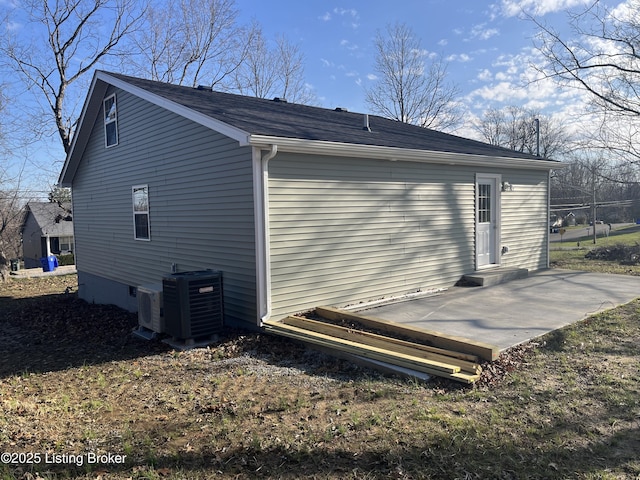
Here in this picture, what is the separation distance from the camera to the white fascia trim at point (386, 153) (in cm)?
632

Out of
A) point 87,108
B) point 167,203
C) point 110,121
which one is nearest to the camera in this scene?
point 167,203

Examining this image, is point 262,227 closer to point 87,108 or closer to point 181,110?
point 181,110

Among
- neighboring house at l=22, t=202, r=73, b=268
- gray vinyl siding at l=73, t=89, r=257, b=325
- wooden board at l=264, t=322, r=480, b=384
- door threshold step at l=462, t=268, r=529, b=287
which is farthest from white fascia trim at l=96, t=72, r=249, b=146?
neighboring house at l=22, t=202, r=73, b=268

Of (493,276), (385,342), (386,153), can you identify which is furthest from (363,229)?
(493,276)

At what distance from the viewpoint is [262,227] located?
6.44 m

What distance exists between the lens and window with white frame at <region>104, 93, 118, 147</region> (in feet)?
34.6

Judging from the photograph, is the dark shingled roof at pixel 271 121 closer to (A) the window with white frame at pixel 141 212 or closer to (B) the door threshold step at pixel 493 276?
(A) the window with white frame at pixel 141 212

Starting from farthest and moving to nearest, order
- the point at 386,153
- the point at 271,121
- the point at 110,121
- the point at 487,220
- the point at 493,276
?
the point at 110,121
the point at 487,220
the point at 493,276
the point at 386,153
the point at 271,121

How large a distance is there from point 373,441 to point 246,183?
166 inches

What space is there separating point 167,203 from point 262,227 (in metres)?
3.24

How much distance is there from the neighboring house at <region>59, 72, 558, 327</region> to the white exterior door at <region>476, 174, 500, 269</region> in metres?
0.03

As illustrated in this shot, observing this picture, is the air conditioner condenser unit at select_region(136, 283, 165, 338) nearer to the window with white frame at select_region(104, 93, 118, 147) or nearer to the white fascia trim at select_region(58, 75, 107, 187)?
the window with white frame at select_region(104, 93, 118, 147)

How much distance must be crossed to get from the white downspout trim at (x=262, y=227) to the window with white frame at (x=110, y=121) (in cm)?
589

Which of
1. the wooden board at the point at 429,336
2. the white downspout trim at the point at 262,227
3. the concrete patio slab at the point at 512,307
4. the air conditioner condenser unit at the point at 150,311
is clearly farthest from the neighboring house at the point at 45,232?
the concrete patio slab at the point at 512,307
